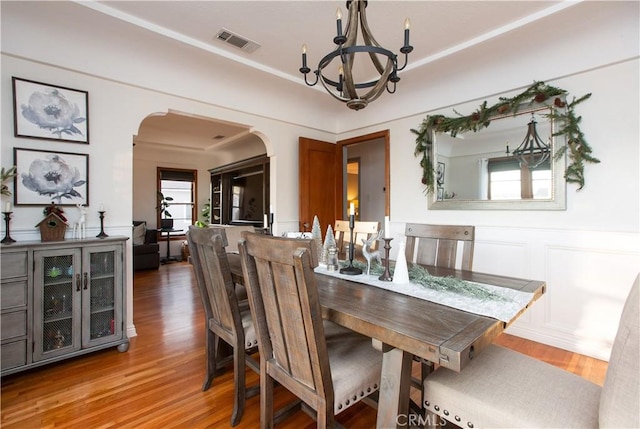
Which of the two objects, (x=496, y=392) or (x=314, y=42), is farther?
(x=314, y=42)

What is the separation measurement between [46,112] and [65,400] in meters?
2.15

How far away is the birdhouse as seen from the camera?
7.59 feet

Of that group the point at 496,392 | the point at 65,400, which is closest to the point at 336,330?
the point at 496,392

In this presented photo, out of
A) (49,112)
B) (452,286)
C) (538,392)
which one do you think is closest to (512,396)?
(538,392)

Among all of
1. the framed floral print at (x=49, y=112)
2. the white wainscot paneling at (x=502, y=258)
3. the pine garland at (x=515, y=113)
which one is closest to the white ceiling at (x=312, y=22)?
the pine garland at (x=515, y=113)

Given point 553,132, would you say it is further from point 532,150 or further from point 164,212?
point 164,212

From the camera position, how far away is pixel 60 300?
88.8 inches

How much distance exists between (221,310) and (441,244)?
5.15ft

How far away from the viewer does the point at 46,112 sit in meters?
2.41

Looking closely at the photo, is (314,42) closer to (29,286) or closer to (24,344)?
(29,286)

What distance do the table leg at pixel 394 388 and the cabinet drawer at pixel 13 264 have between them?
98.7 inches

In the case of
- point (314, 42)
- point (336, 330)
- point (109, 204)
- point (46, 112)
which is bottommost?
point (336, 330)

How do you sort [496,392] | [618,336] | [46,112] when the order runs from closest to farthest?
[618,336]
[496,392]
[46,112]

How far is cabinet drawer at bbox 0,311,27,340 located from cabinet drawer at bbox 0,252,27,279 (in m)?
0.26
